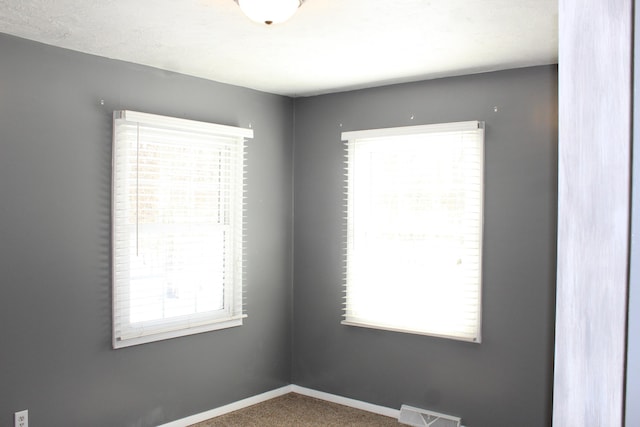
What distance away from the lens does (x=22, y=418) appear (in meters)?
3.03

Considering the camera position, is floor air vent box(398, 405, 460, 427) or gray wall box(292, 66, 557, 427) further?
floor air vent box(398, 405, 460, 427)

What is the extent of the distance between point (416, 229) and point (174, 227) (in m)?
1.67

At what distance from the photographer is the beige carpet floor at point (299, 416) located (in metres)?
3.91

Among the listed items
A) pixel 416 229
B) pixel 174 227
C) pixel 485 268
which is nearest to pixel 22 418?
pixel 174 227

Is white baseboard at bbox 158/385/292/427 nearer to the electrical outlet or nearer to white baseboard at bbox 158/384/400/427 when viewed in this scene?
white baseboard at bbox 158/384/400/427

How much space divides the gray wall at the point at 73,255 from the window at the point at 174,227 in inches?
3.8

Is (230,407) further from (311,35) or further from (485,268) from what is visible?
(311,35)

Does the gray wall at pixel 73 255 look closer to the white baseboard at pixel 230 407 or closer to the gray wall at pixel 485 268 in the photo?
the white baseboard at pixel 230 407

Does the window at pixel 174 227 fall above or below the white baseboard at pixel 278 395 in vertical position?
above

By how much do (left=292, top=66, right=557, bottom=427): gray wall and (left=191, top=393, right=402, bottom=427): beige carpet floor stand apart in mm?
156

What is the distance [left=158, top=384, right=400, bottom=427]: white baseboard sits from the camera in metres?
3.87

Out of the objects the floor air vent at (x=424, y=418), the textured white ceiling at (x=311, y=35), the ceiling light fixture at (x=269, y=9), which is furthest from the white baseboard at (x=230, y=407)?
the ceiling light fixture at (x=269, y=9)

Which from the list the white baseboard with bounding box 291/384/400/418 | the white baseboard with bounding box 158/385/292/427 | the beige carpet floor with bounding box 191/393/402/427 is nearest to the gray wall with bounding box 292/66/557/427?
the white baseboard with bounding box 291/384/400/418

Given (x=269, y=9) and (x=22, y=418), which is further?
(x=22, y=418)
